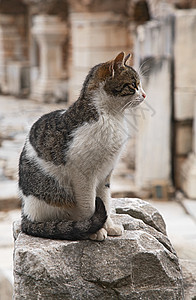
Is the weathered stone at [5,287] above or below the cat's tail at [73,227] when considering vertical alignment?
below

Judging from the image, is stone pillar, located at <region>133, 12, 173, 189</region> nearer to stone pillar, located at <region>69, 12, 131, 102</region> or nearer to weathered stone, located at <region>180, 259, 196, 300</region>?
weathered stone, located at <region>180, 259, 196, 300</region>

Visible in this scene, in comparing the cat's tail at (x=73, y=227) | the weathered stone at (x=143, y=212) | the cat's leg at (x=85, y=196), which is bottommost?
the weathered stone at (x=143, y=212)

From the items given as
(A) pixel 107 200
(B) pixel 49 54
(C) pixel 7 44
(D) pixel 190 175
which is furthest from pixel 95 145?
(C) pixel 7 44

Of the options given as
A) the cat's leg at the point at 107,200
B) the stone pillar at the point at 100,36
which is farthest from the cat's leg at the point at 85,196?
the stone pillar at the point at 100,36

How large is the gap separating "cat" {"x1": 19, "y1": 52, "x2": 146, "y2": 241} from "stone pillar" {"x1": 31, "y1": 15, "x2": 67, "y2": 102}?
36.0ft

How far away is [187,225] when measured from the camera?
20.8 feet

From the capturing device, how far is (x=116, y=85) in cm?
320

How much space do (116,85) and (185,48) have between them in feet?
13.4

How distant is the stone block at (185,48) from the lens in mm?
6949

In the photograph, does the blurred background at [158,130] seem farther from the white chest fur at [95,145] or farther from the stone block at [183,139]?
the white chest fur at [95,145]

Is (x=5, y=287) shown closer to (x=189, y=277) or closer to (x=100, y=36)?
(x=189, y=277)

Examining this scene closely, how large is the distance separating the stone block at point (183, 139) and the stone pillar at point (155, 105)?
144 millimetres

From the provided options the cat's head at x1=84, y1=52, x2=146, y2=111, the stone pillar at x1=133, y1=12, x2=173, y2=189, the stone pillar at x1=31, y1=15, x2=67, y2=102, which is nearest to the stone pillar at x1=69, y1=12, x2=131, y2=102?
the stone pillar at x1=31, y1=15, x2=67, y2=102

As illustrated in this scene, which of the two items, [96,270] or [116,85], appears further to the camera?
[96,270]
